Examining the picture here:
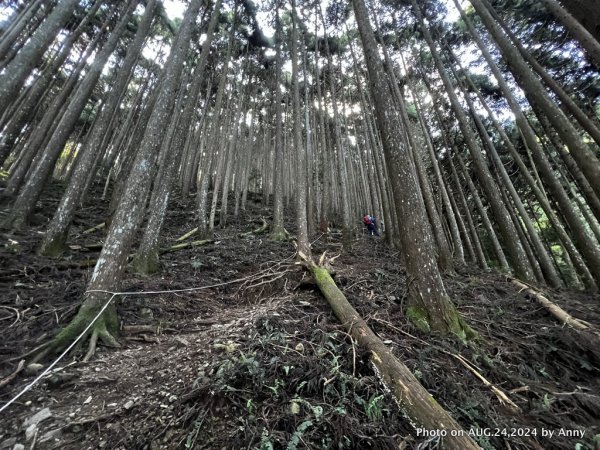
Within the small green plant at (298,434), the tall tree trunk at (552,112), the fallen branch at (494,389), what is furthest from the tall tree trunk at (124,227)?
the tall tree trunk at (552,112)

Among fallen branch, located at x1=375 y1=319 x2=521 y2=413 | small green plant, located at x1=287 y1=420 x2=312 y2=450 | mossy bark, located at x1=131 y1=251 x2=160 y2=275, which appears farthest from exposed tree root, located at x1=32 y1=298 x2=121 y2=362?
fallen branch, located at x1=375 y1=319 x2=521 y2=413

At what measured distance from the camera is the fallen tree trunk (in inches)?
75.2

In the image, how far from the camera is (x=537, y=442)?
215cm

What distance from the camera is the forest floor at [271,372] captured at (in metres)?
2.12

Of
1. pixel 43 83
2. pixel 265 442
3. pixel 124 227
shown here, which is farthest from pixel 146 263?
pixel 43 83

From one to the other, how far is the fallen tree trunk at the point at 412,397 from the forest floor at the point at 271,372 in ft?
0.31

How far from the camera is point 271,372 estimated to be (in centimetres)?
273

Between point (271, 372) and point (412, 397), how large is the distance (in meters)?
1.36

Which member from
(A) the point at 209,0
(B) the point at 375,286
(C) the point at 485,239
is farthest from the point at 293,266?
(C) the point at 485,239

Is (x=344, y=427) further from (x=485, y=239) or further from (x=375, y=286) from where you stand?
(x=485, y=239)

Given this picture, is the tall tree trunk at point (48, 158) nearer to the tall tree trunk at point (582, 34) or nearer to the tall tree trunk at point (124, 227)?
the tall tree trunk at point (124, 227)

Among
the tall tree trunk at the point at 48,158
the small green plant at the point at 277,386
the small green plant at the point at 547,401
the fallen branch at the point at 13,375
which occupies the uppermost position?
the tall tree trunk at the point at 48,158

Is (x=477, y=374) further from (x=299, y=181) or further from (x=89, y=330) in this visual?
(x=299, y=181)

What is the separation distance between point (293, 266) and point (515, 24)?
1078cm
